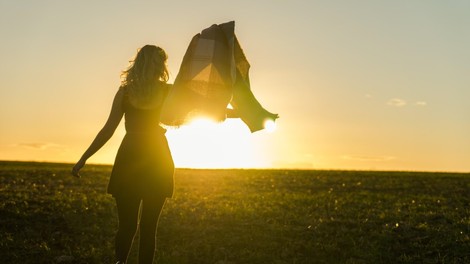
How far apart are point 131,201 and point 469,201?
1799 cm

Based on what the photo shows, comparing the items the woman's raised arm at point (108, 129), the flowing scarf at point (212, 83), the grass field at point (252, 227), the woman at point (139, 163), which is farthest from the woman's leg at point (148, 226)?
the grass field at point (252, 227)

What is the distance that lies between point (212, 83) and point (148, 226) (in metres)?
1.92

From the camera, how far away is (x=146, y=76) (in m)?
6.06

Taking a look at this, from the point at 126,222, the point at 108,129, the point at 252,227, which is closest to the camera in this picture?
the point at 126,222

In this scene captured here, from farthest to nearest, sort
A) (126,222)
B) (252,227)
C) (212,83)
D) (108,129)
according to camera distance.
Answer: (252,227)
(212,83)
(108,129)
(126,222)

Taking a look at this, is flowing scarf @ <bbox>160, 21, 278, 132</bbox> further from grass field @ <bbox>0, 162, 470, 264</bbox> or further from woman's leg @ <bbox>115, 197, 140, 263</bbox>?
A: grass field @ <bbox>0, 162, 470, 264</bbox>

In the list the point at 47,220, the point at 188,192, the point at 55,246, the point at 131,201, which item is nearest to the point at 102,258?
the point at 55,246

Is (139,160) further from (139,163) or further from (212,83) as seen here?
(212,83)

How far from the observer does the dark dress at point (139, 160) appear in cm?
623

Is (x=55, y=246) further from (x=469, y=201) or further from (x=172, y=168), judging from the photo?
(x=469, y=201)

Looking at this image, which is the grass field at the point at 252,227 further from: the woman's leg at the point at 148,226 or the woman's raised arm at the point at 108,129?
the woman's raised arm at the point at 108,129

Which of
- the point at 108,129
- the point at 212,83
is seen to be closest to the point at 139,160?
the point at 108,129

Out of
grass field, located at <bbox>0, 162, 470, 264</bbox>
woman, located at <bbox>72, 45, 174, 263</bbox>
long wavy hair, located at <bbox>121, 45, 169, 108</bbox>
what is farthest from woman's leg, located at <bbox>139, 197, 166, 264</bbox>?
grass field, located at <bbox>0, 162, 470, 264</bbox>

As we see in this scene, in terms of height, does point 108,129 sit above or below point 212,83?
below
